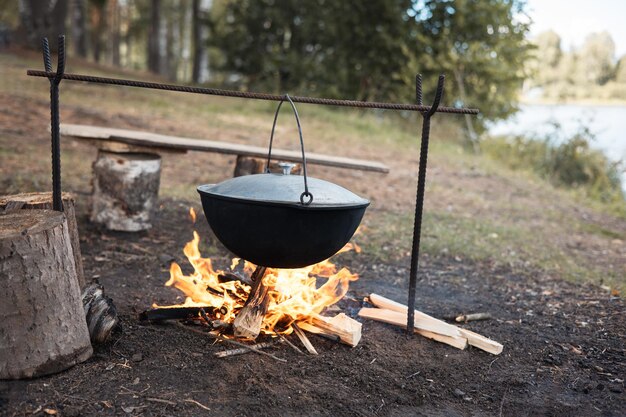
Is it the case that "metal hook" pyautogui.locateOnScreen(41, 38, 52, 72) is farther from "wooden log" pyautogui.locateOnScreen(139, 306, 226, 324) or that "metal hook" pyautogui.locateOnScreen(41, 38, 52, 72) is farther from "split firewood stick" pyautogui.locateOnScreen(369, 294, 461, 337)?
"split firewood stick" pyautogui.locateOnScreen(369, 294, 461, 337)

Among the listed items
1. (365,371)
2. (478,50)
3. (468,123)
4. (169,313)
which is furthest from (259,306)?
(478,50)

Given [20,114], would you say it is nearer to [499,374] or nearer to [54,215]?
[54,215]

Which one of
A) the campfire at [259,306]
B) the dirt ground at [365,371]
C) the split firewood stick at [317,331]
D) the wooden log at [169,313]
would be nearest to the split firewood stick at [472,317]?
the dirt ground at [365,371]

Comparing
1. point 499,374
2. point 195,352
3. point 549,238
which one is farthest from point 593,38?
point 195,352

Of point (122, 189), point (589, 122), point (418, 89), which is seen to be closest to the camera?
point (418, 89)

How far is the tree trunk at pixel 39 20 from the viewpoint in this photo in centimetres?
1540

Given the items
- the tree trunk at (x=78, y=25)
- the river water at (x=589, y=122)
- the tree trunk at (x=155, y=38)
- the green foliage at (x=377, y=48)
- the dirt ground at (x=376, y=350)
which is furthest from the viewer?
the tree trunk at (x=155, y=38)

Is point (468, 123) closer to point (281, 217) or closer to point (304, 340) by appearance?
point (304, 340)

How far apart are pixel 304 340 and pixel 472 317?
4.17 feet

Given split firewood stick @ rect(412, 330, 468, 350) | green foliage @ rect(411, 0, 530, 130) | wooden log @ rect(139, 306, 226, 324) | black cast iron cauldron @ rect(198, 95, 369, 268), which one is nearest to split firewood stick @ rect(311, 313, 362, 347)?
split firewood stick @ rect(412, 330, 468, 350)

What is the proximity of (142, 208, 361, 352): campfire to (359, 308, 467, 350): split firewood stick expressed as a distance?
0.75ft

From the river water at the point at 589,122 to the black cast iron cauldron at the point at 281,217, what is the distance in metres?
9.15

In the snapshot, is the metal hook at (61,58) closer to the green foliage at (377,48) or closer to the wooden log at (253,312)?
the wooden log at (253,312)

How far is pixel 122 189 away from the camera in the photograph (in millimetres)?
5008
